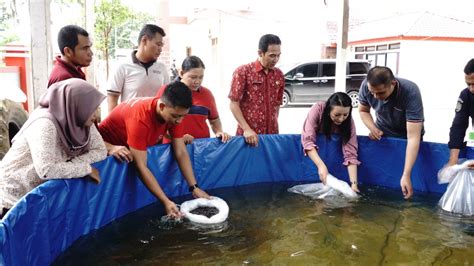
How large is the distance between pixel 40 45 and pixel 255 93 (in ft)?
8.64

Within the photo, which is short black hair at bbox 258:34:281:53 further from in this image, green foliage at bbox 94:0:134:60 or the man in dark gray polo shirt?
green foliage at bbox 94:0:134:60

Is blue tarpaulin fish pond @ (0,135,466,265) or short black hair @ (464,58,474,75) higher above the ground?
short black hair @ (464,58,474,75)

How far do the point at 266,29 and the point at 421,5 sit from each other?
7206mm

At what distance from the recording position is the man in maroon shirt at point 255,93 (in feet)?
12.0

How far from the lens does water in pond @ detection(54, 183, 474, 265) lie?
7.77 feet

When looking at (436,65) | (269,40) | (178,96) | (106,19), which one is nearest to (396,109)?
(269,40)

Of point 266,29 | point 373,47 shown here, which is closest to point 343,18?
point 373,47

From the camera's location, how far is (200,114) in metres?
3.45

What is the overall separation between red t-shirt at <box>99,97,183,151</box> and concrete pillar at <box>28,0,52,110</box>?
219 cm

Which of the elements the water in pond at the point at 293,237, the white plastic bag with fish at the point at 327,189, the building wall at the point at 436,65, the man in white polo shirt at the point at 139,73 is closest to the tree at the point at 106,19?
the man in white polo shirt at the point at 139,73

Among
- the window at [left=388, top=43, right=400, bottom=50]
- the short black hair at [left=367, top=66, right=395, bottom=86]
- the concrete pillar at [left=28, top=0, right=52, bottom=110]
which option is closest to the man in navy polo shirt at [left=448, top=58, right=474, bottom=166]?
the short black hair at [left=367, top=66, right=395, bottom=86]

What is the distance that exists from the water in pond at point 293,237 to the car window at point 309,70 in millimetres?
8204

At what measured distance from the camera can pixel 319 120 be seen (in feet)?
12.2

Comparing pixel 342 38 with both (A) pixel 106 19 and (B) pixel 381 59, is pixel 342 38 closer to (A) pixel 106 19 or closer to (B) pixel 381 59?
(A) pixel 106 19
